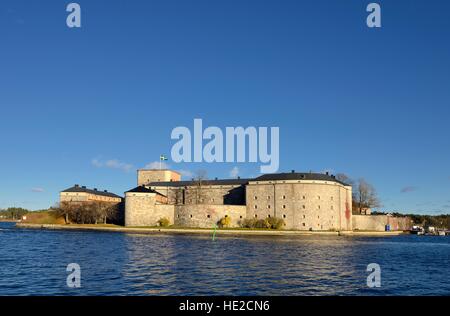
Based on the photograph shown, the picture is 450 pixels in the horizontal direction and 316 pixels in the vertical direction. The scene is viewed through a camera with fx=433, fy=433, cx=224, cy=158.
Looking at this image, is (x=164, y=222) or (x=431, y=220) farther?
(x=431, y=220)

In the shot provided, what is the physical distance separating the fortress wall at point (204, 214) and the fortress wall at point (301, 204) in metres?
Answer: 2.31

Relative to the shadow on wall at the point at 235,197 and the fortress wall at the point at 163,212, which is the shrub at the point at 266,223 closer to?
the shadow on wall at the point at 235,197

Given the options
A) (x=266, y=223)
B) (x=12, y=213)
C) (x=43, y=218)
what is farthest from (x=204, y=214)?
(x=12, y=213)

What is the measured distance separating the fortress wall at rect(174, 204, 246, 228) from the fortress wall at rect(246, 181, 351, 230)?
231cm

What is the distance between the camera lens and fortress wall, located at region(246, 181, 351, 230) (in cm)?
6606

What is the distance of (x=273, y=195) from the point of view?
68312 millimetres

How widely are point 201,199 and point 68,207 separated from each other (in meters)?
23.8

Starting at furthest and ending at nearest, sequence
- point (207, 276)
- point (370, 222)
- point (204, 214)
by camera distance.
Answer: point (370, 222)
point (204, 214)
point (207, 276)

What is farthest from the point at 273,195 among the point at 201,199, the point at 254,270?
the point at 254,270

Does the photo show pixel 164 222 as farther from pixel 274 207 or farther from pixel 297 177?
pixel 297 177

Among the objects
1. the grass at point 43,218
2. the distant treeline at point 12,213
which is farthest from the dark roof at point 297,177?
the distant treeline at point 12,213

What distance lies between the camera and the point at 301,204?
6619 centimetres

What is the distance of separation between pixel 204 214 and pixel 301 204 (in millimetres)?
15039

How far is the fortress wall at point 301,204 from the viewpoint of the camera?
66.1m
